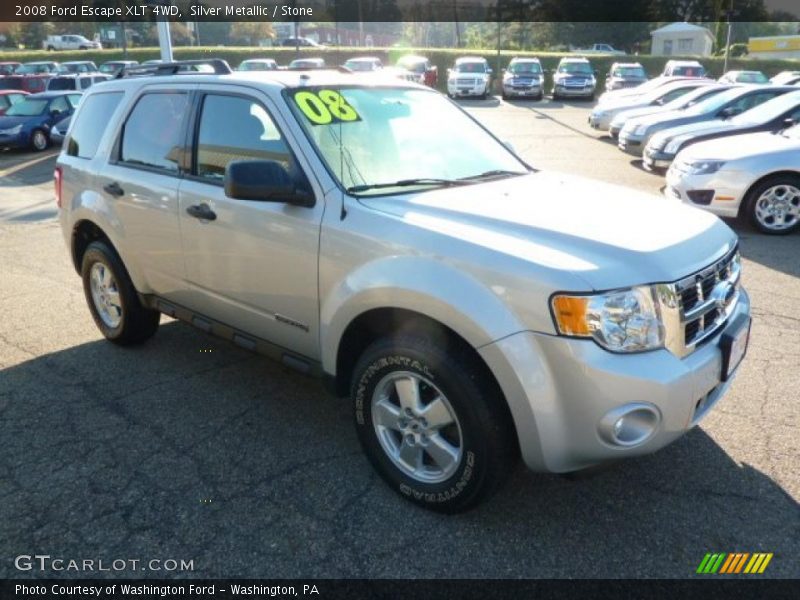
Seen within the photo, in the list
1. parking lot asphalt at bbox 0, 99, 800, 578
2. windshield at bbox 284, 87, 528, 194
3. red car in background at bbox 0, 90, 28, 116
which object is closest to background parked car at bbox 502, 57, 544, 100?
red car in background at bbox 0, 90, 28, 116

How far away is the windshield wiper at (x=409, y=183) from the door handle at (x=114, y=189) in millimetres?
1885

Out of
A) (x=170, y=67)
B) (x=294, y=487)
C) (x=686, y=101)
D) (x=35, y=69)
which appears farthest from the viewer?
(x=35, y=69)

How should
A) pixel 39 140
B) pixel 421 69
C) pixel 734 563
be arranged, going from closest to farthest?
pixel 734 563 → pixel 39 140 → pixel 421 69

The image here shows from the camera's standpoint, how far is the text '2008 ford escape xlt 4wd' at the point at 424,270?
7.88 ft

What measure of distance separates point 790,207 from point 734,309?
560 cm

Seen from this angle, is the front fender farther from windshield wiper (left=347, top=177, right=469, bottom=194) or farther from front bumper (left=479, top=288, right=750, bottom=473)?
windshield wiper (left=347, top=177, right=469, bottom=194)

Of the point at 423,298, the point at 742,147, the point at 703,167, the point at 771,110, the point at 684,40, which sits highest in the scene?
the point at 684,40

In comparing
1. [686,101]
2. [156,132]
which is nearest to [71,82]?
[686,101]

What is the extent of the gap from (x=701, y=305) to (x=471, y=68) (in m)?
30.0

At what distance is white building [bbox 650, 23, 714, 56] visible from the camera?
183ft

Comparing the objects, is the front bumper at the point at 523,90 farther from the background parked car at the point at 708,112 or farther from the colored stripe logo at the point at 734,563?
the colored stripe logo at the point at 734,563

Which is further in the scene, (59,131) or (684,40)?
(684,40)

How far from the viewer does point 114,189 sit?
13.8ft

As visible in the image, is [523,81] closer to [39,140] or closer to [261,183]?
[39,140]
